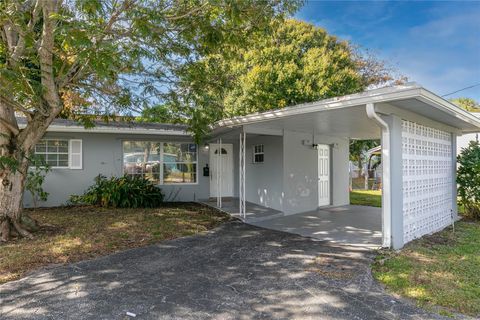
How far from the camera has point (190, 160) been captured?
12086 millimetres

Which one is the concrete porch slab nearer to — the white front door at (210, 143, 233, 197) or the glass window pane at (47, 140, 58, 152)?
the white front door at (210, 143, 233, 197)

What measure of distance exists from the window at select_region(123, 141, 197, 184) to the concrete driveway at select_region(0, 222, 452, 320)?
20.5 ft

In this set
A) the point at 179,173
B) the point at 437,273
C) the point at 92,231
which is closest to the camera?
the point at 437,273

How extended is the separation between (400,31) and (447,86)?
10241 mm

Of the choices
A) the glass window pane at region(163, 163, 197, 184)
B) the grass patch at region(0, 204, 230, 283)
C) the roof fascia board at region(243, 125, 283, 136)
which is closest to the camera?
the grass patch at region(0, 204, 230, 283)

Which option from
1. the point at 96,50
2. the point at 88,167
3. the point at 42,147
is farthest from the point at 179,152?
the point at 96,50

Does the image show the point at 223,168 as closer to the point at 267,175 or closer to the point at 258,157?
the point at 258,157

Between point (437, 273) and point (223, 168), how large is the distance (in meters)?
8.91

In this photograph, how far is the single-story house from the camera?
215 inches

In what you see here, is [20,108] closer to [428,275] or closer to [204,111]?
[204,111]

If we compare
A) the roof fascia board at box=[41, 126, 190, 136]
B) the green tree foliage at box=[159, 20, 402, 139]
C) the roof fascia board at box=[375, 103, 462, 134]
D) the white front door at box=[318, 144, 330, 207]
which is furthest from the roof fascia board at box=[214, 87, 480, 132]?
the green tree foliage at box=[159, 20, 402, 139]

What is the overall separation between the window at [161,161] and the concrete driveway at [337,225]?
486 cm

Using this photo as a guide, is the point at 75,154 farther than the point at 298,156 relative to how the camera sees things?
Yes

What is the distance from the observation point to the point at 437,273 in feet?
14.1
